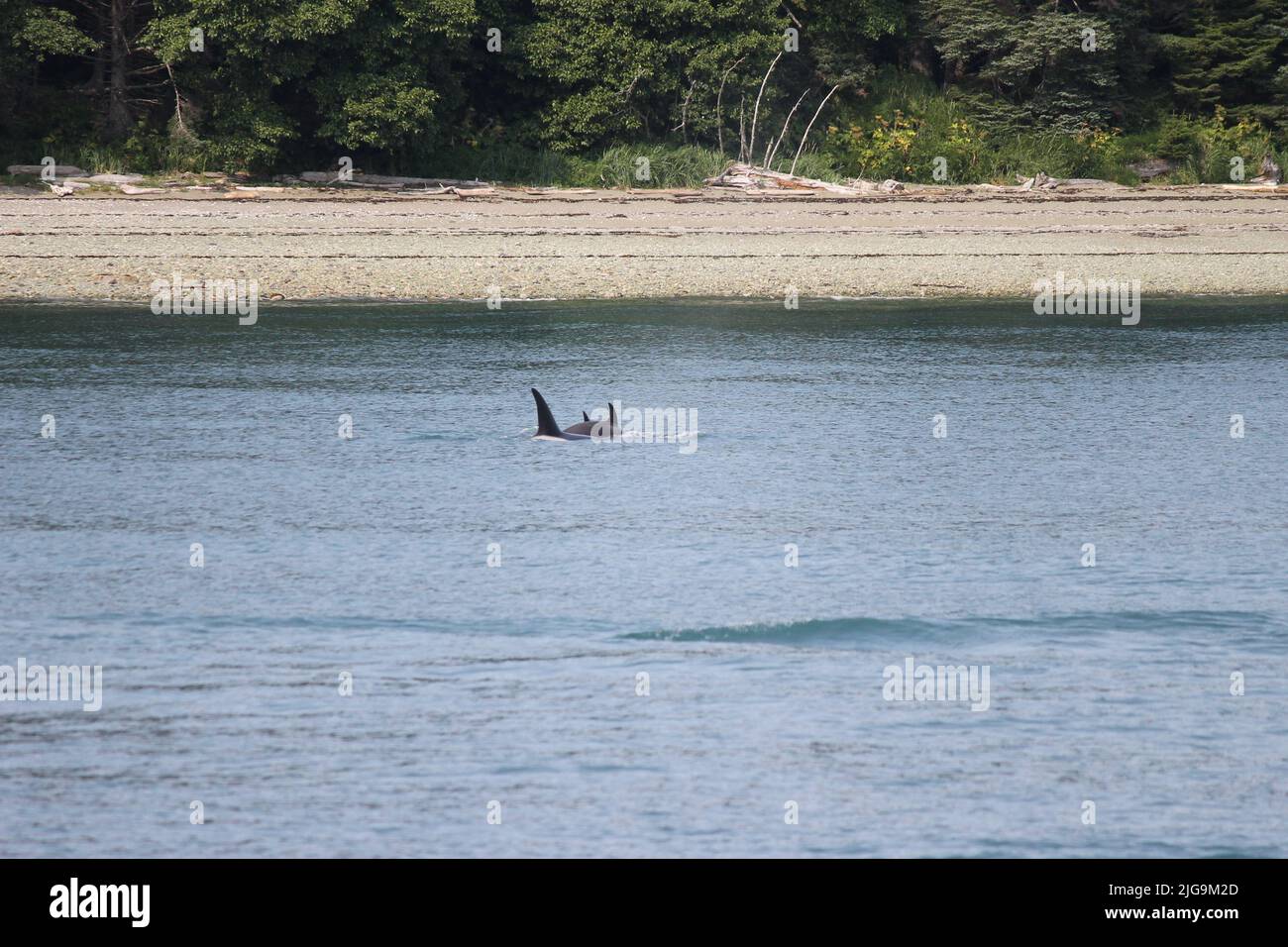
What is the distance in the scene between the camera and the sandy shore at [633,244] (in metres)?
29.8

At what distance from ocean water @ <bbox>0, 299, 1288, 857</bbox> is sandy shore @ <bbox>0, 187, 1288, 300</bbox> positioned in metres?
9.28

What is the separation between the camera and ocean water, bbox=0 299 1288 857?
7965 millimetres

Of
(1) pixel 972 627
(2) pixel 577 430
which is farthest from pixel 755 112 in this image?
(1) pixel 972 627

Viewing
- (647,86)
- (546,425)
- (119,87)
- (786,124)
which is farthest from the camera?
(786,124)

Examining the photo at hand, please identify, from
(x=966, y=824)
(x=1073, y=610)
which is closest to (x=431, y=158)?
(x=1073, y=610)

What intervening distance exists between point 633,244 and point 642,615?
23.5 metres

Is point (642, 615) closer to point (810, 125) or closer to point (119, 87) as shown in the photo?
point (119, 87)

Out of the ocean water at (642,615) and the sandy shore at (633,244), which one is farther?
the sandy shore at (633,244)

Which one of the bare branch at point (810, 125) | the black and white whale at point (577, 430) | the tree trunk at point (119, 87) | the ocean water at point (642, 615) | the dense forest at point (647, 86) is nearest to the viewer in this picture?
the ocean water at point (642, 615)

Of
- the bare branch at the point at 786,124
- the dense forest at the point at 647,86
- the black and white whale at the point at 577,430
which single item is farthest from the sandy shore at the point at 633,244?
the black and white whale at the point at 577,430

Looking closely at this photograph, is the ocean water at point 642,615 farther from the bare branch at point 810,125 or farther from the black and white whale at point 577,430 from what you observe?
the bare branch at point 810,125

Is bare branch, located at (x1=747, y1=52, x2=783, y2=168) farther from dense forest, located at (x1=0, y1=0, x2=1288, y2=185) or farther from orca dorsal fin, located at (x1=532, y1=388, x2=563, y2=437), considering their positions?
orca dorsal fin, located at (x1=532, y1=388, x2=563, y2=437)

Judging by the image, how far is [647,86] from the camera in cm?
4356

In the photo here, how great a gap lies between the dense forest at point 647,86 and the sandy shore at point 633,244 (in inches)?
109
